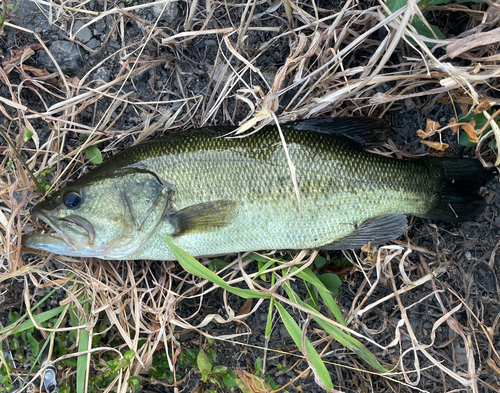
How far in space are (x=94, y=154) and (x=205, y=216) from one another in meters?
1.04

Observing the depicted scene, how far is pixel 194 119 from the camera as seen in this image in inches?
Result: 111

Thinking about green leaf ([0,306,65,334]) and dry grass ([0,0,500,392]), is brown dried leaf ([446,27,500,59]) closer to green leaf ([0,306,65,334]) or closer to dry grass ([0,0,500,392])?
dry grass ([0,0,500,392])

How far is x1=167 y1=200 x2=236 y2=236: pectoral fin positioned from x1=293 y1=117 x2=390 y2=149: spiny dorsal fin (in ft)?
2.60

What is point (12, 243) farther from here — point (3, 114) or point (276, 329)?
point (276, 329)

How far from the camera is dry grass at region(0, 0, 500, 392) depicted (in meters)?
2.59

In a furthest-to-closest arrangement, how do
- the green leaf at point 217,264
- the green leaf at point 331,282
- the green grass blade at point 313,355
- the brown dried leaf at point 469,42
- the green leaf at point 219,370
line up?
the green leaf at point 217,264
the green leaf at point 331,282
the green leaf at point 219,370
the green grass blade at point 313,355
the brown dried leaf at point 469,42

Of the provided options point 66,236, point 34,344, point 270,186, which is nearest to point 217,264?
point 270,186

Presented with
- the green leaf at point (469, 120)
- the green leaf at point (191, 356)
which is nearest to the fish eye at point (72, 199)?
the green leaf at point (191, 356)

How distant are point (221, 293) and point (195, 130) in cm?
130

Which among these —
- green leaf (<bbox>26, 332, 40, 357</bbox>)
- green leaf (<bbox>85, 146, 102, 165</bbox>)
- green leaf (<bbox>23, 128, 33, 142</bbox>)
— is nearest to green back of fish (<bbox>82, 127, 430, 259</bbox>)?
green leaf (<bbox>85, 146, 102, 165</bbox>)

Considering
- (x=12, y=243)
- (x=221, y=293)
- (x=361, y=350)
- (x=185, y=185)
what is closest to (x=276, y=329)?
(x=221, y=293)

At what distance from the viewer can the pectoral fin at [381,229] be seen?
8.31 feet

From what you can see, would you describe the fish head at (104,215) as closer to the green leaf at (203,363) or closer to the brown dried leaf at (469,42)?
the green leaf at (203,363)

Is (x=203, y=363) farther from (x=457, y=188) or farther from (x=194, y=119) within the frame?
(x=457, y=188)
